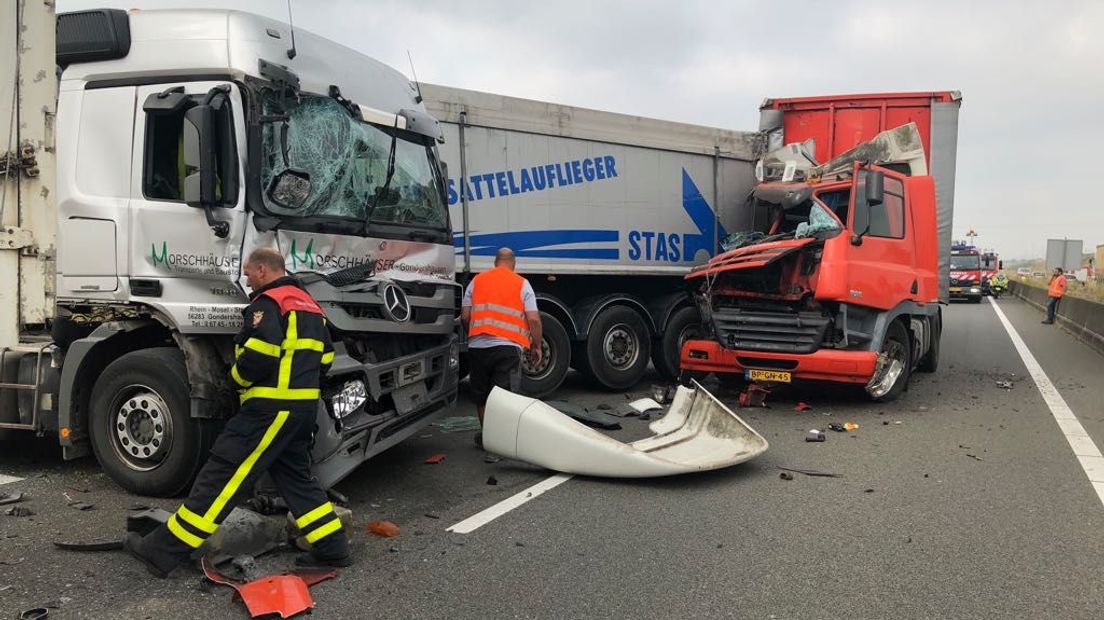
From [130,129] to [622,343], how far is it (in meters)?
5.74

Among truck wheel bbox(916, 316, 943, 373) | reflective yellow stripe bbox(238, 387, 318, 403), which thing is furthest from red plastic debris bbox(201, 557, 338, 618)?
truck wheel bbox(916, 316, 943, 373)

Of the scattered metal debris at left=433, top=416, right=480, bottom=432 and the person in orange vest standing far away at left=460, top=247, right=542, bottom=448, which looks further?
the scattered metal debris at left=433, top=416, right=480, bottom=432

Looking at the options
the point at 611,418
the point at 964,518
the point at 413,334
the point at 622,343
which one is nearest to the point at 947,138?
the point at 622,343

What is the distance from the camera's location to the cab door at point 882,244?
8.01 meters

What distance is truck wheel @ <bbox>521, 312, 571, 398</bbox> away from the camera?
827 cm

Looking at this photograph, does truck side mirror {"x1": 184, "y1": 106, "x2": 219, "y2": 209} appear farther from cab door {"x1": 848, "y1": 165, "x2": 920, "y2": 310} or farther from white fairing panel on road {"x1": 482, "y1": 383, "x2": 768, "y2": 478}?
cab door {"x1": 848, "y1": 165, "x2": 920, "y2": 310}

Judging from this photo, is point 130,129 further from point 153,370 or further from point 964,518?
point 964,518

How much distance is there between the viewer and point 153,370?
454cm

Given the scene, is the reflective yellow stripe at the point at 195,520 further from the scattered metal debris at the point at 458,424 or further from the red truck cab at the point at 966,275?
the red truck cab at the point at 966,275

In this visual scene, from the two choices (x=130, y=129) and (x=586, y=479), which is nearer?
(x=130, y=129)

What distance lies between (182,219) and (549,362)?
4.54 meters

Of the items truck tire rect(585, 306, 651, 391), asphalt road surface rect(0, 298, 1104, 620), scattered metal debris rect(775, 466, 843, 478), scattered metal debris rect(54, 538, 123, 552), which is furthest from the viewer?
truck tire rect(585, 306, 651, 391)

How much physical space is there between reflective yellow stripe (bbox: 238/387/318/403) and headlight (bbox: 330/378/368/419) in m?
0.66

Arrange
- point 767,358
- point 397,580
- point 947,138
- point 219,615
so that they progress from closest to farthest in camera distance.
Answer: point 219,615 < point 397,580 < point 767,358 < point 947,138
